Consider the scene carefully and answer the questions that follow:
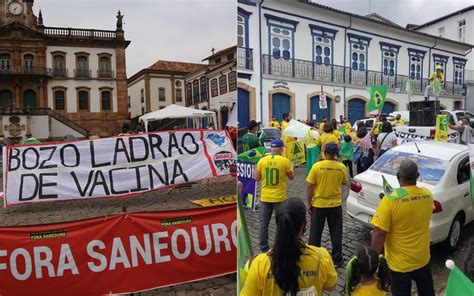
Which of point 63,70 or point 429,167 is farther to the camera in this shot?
point 63,70

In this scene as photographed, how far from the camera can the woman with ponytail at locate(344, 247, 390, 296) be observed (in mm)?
2230

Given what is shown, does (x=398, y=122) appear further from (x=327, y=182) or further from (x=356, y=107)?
(x=327, y=182)

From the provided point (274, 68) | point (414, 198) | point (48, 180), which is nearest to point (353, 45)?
point (274, 68)

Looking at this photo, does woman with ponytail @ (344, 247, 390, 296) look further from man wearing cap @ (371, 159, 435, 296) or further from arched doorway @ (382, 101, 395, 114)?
arched doorway @ (382, 101, 395, 114)

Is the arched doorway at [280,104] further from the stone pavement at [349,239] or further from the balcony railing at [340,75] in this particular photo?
the stone pavement at [349,239]

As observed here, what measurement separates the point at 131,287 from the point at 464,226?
2.99 m

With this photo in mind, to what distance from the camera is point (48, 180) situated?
752 centimetres

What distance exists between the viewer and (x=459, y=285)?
1.48 m

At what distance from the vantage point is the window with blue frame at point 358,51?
245 centimetres

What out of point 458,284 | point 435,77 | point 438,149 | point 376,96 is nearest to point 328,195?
point 438,149

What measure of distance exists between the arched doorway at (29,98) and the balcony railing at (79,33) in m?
6.01

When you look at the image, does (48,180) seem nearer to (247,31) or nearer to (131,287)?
(131,287)

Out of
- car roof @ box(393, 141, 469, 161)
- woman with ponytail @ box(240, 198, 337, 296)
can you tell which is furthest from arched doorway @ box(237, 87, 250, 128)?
car roof @ box(393, 141, 469, 161)

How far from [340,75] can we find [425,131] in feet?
2.83
